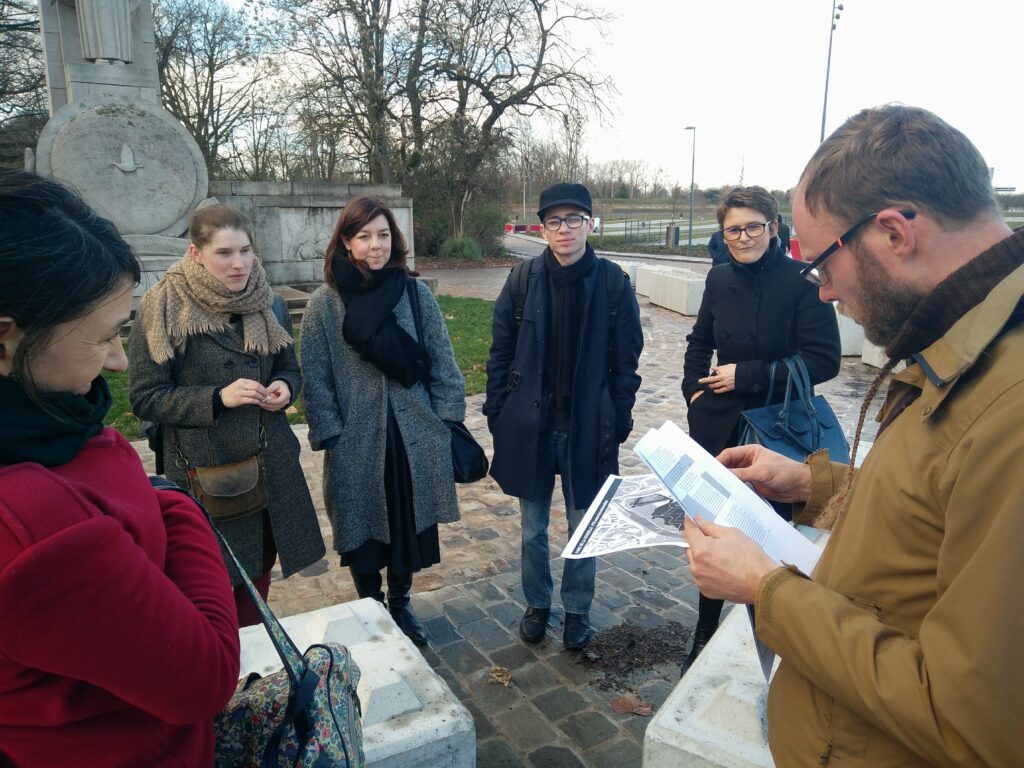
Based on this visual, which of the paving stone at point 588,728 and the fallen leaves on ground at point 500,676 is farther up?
the paving stone at point 588,728

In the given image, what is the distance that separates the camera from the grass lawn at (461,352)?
23.6 feet

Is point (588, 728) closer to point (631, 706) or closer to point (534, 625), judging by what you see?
point (631, 706)

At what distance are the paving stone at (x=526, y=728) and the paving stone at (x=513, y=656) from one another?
1.06 ft

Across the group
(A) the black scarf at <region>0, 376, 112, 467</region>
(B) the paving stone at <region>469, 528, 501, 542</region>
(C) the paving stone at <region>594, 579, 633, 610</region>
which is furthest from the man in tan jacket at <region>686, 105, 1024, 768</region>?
(B) the paving stone at <region>469, 528, 501, 542</region>

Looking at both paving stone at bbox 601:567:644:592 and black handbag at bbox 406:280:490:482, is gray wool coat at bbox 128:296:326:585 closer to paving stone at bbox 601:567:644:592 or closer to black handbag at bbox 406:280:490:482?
black handbag at bbox 406:280:490:482

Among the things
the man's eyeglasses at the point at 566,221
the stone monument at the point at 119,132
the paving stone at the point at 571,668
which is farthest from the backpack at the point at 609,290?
the stone monument at the point at 119,132

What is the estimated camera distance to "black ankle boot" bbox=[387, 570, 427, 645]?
373cm

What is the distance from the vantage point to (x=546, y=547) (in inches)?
151

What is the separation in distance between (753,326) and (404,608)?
2286 millimetres

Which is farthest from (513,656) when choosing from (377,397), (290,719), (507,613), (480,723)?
(290,719)

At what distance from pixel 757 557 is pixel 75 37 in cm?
1331

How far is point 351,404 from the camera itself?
3.51 meters

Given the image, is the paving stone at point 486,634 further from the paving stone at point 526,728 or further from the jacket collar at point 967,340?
the jacket collar at point 967,340

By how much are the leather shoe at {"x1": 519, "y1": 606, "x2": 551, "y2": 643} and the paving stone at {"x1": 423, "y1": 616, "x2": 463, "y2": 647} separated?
34 centimetres
